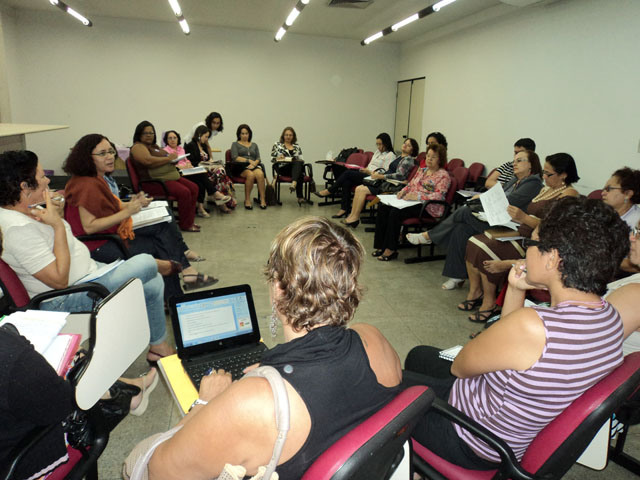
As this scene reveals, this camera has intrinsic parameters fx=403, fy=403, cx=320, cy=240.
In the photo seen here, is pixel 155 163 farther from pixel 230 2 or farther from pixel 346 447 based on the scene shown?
pixel 346 447

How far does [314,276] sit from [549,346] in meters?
0.64

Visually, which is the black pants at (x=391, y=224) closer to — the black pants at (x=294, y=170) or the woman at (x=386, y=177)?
the woman at (x=386, y=177)

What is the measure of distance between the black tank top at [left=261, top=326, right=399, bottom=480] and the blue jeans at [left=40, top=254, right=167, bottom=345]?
1.57m

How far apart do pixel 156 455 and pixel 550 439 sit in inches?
38.1

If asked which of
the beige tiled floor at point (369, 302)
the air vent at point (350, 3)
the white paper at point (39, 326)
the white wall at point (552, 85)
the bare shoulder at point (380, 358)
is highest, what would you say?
the air vent at point (350, 3)

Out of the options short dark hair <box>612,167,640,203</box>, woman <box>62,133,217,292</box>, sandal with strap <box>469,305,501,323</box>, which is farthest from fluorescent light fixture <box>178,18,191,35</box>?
short dark hair <box>612,167,640,203</box>

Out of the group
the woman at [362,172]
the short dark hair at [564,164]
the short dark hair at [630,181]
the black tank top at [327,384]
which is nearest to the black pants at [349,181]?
the woman at [362,172]

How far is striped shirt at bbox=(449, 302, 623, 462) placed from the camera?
1.04 m

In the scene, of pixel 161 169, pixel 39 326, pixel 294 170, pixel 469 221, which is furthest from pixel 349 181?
pixel 39 326

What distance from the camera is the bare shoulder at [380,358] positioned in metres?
0.94

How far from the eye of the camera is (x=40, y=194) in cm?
193

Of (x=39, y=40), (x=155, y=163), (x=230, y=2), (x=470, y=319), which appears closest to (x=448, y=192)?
(x=470, y=319)

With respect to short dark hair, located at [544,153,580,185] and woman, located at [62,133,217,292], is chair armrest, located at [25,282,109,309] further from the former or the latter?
short dark hair, located at [544,153,580,185]

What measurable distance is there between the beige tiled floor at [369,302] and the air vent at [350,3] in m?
3.29
